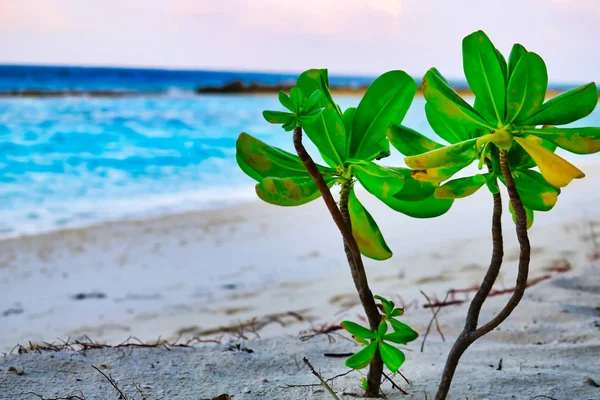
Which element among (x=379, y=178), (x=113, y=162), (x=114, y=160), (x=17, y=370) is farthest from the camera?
(x=114, y=160)

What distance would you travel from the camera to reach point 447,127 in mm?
830

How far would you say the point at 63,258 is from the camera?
388 cm

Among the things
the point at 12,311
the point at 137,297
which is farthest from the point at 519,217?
the point at 12,311

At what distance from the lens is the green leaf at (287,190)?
0.80m

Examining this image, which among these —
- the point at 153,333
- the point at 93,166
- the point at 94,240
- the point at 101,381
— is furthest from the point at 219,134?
the point at 101,381

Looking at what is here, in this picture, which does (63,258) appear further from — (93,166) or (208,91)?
(208,91)

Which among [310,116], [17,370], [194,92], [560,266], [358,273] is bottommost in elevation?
[17,370]

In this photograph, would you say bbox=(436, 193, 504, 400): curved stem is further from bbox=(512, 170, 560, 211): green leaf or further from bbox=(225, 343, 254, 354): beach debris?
bbox=(225, 343, 254, 354): beach debris

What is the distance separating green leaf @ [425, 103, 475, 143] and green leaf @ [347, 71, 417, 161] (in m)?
0.04

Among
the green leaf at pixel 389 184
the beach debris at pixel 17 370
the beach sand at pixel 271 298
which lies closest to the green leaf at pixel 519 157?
the green leaf at pixel 389 184

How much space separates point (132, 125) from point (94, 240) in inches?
356

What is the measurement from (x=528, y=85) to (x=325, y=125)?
10.3 inches

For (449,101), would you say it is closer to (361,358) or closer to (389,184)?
(389,184)

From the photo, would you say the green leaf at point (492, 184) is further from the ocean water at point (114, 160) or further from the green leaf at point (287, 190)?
the ocean water at point (114, 160)
